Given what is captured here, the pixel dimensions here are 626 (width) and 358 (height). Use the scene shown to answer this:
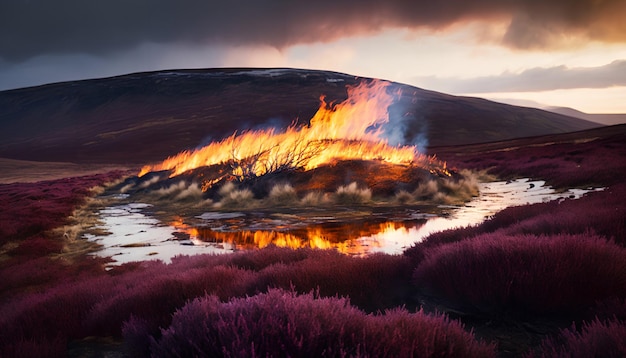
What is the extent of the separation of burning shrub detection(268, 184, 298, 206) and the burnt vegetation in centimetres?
763

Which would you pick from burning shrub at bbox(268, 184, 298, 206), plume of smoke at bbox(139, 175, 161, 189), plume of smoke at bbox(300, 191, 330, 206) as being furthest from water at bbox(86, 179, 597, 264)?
plume of smoke at bbox(139, 175, 161, 189)

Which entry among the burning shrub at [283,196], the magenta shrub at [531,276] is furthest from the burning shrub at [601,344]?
the burning shrub at [283,196]

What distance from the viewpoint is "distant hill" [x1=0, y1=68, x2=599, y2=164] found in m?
62.3

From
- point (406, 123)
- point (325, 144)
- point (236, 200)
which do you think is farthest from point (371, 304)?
point (406, 123)

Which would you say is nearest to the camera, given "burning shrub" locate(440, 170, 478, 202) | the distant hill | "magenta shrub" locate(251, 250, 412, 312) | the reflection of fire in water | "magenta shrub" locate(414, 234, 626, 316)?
"magenta shrub" locate(414, 234, 626, 316)

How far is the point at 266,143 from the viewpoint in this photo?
16.8m

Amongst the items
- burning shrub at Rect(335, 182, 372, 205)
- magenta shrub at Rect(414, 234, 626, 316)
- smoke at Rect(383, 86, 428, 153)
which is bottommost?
burning shrub at Rect(335, 182, 372, 205)

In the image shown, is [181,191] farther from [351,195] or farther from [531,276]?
[531,276]

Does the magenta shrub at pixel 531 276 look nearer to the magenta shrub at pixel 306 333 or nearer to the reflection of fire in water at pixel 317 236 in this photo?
the magenta shrub at pixel 306 333

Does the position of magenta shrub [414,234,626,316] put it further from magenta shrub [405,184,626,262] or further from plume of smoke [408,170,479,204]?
plume of smoke [408,170,479,204]

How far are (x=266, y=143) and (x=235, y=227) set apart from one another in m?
7.38

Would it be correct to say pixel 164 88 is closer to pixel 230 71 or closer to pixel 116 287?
pixel 230 71

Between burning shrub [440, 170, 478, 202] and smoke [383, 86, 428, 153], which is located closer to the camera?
burning shrub [440, 170, 478, 202]

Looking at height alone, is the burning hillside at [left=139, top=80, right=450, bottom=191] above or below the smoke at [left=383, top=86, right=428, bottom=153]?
below
